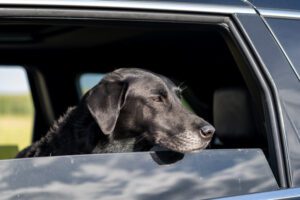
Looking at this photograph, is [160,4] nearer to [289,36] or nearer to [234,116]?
[289,36]

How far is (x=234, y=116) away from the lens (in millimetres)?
3723

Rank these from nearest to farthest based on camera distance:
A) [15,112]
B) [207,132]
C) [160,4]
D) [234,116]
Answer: [160,4] → [207,132] → [234,116] → [15,112]

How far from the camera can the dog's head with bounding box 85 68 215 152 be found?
145 inches

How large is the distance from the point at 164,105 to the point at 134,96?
16cm

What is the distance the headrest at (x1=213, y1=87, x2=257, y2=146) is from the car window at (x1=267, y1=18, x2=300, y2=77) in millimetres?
604

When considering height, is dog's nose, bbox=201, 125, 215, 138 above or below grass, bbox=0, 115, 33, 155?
above

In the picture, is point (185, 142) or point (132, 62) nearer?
point (185, 142)

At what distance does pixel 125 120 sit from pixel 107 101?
230 mm

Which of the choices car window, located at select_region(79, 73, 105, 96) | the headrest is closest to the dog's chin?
the headrest

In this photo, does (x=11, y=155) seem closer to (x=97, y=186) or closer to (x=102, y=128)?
(x=102, y=128)

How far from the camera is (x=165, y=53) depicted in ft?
16.4

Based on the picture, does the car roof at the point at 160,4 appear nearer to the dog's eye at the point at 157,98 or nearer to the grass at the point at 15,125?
the dog's eye at the point at 157,98

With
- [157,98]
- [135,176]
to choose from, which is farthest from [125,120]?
[135,176]

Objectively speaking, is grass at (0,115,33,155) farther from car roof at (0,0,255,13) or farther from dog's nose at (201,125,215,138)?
car roof at (0,0,255,13)
